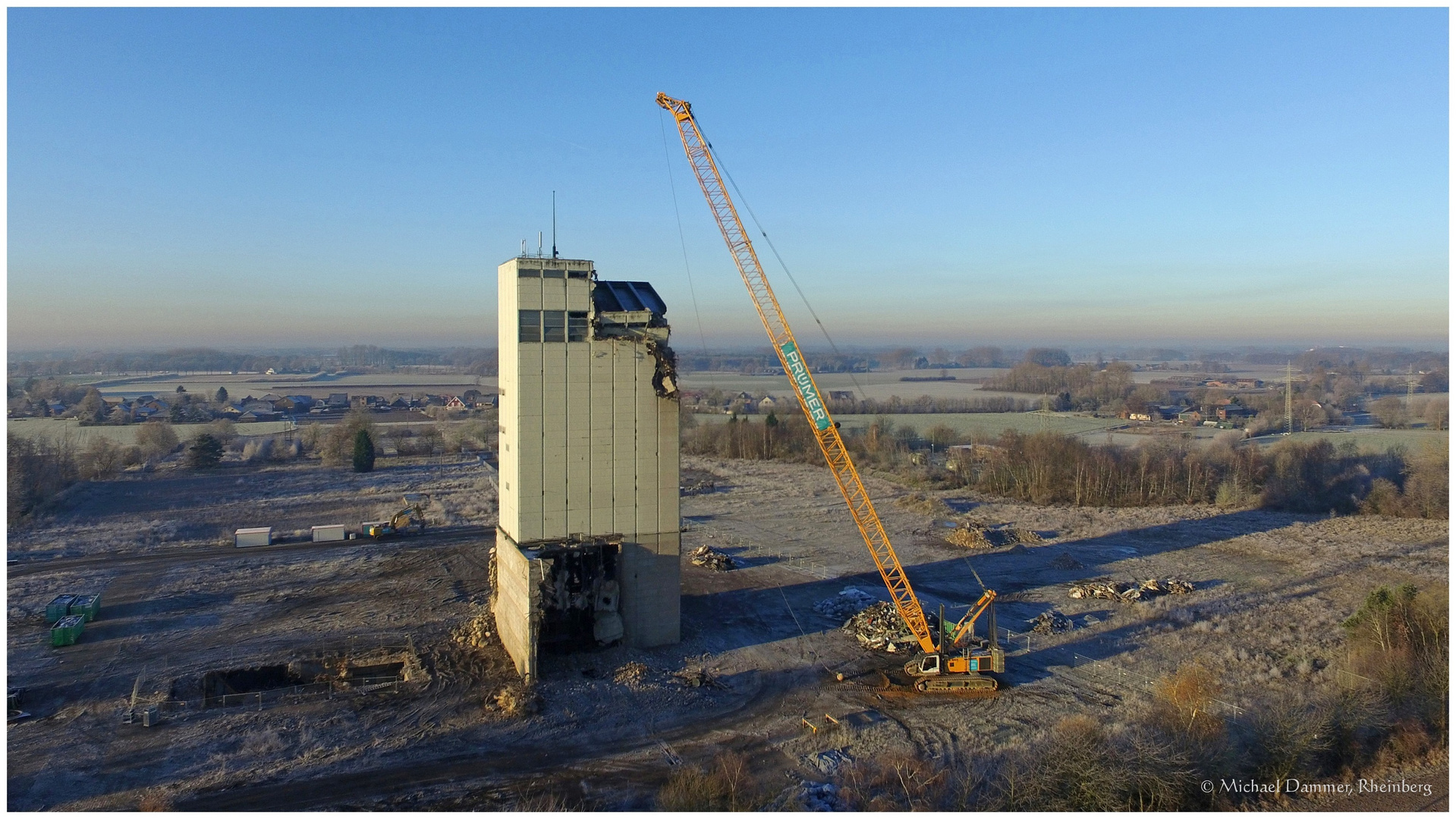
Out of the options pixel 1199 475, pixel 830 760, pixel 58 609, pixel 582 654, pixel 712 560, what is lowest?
pixel 830 760

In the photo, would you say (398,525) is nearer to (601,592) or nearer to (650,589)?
(601,592)

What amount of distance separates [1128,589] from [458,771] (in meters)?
25.0

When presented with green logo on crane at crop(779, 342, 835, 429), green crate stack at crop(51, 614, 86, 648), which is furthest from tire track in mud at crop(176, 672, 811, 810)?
green crate stack at crop(51, 614, 86, 648)

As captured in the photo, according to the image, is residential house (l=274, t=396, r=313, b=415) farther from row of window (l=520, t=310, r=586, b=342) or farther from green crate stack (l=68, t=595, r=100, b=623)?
row of window (l=520, t=310, r=586, b=342)

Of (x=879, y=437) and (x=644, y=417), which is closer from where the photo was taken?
(x=644, y=417)

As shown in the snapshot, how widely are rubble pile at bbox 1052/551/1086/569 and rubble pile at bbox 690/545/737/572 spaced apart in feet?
44.9

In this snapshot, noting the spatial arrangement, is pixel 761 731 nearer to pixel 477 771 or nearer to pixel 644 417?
pixel 477 771

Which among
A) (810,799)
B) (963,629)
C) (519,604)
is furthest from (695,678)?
(963,629)

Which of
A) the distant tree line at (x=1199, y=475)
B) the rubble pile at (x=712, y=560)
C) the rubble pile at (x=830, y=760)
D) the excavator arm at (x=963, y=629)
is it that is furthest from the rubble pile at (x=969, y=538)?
the rubble pile at (x=830, y=760)

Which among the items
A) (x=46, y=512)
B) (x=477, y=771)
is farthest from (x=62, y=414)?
(x=477, y=771)

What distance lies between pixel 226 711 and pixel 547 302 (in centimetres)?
1292

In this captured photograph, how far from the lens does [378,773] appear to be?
18016 mm

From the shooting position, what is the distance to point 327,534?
4078 cm

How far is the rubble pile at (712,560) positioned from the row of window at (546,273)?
15853 mm
